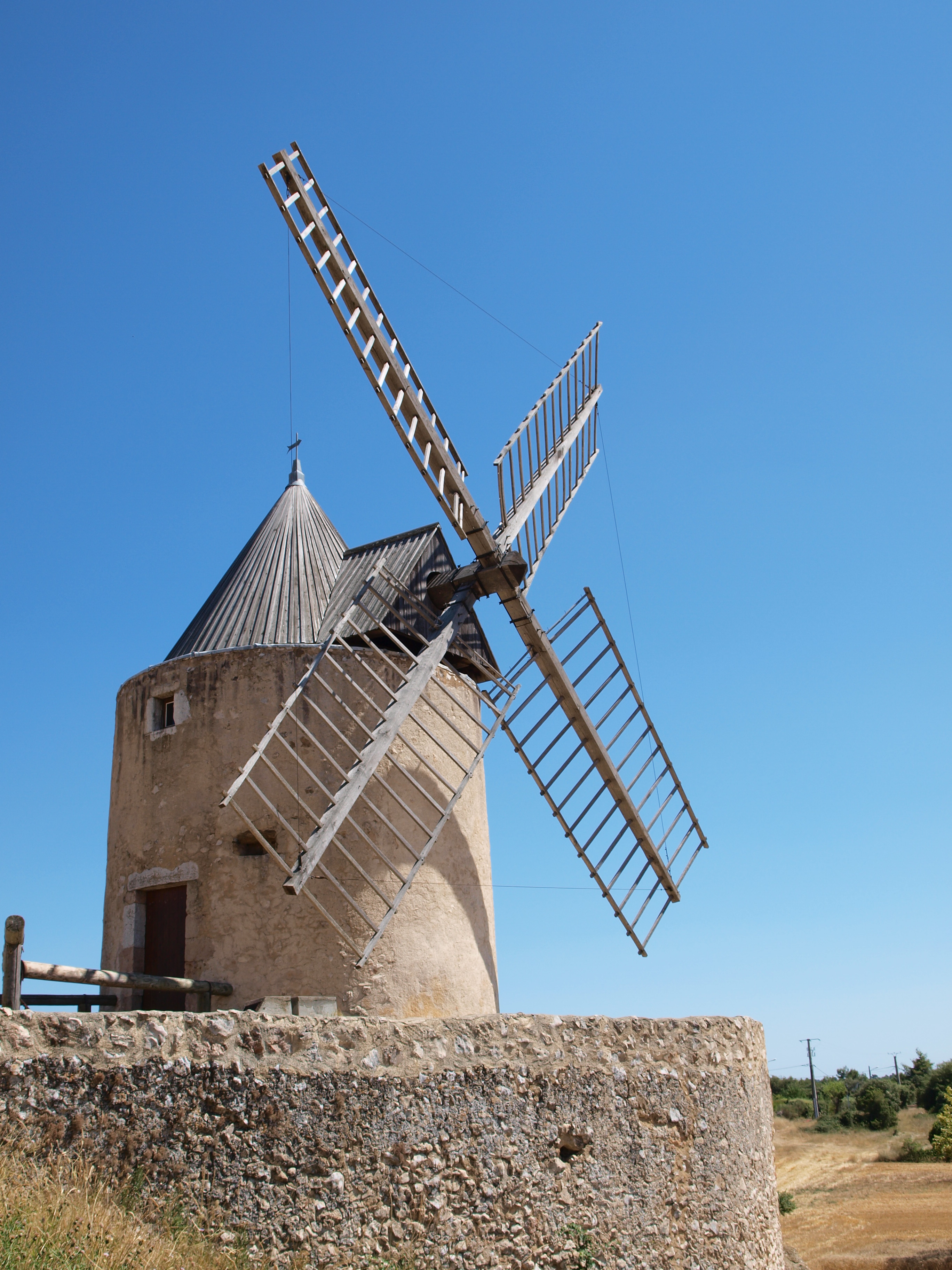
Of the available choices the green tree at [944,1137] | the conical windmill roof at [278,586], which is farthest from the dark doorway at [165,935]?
the green tree at [944,1137]

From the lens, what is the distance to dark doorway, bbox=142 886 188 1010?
7000mm

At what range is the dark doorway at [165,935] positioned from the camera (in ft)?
23.0

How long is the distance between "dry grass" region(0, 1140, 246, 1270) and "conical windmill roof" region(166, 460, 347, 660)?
4.36 m

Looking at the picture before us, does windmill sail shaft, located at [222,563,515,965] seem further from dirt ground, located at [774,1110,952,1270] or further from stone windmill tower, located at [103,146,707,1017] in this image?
dirt ground, located at [774,1110,952,1270]

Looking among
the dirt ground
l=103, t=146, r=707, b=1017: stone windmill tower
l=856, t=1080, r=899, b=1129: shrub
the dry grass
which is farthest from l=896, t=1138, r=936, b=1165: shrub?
the dry grass

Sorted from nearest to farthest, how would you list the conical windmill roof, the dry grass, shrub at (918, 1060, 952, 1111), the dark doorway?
the dry grass < the dark doorway < the conical windmill roof < shrub at (918, 1060, 952, 1111)

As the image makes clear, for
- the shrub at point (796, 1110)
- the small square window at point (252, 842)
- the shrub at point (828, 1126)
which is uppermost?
the small square window at point (252, 842)

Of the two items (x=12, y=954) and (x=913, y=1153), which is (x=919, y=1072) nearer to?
(x=913, y=1153)

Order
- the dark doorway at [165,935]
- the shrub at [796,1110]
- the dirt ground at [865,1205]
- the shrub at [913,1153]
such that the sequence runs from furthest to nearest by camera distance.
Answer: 1. the shrub at [796,1110]
2. the shrub at [913,1153]
3. the dirt ground at [865,1205]
4. the dark doorway at [165,935]

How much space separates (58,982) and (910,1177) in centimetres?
2065

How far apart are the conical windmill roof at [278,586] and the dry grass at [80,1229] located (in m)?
4.36

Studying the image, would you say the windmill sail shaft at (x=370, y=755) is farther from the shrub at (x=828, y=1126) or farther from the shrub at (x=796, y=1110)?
the shrub at (x=796, y=1110)

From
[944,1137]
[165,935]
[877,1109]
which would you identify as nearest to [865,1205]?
[944,1137]

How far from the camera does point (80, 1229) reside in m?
3.44
